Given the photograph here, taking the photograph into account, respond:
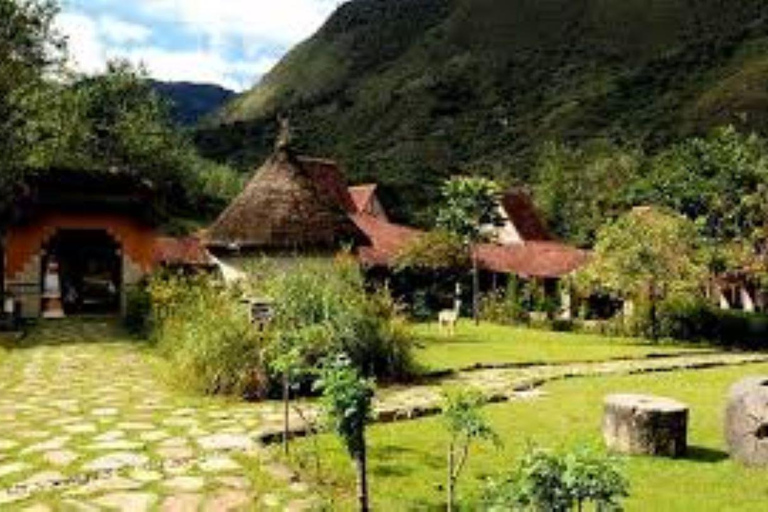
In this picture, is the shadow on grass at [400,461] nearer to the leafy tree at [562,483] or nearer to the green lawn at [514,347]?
the leafy tree at [562,483]

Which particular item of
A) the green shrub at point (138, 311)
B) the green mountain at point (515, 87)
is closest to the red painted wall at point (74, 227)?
the green shrub at point (138, 311)

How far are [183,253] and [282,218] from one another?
728 inches

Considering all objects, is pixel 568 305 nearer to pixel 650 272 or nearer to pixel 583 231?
pixel 650 272

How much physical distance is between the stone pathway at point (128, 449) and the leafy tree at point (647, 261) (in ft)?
62.2

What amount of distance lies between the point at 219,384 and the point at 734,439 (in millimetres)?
7390

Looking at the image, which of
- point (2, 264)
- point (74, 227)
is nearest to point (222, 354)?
point (2, 264)

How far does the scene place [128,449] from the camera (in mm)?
11352

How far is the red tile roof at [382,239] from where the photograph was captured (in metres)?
43.0

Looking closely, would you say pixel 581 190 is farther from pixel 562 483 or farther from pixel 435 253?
pixel 562 483

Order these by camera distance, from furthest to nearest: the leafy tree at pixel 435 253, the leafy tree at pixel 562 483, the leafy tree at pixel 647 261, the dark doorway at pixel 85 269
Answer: the leafy tree at pixel 435 253 < the dark doorway at pixel 85 269 < the leafy tree at pixel 647 261 < the leafy tree at pixel 562 483

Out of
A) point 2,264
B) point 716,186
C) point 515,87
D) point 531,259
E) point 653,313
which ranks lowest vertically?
point 653,313

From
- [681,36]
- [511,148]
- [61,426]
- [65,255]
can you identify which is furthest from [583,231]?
[681,36]

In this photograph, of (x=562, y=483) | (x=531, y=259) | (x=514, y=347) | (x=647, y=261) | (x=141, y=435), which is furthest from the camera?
(x=531, y=259)

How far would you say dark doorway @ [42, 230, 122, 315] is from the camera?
123 ft
